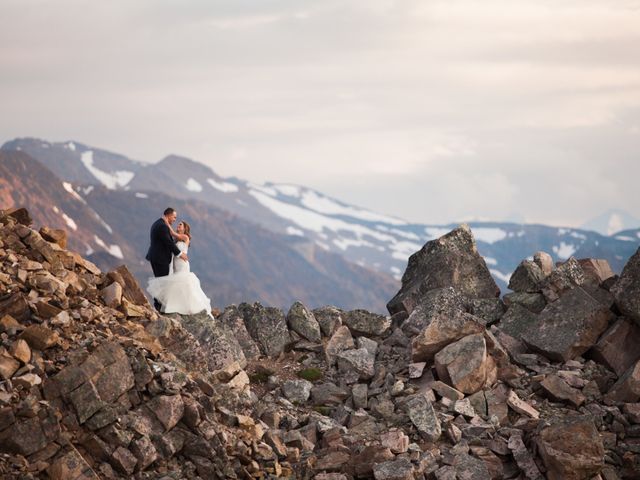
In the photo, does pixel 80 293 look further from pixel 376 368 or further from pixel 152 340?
pixel 376 368

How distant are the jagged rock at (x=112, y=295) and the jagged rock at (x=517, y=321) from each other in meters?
17.1

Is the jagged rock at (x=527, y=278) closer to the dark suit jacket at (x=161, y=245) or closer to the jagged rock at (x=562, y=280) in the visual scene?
the jagged rock at (x=562, y=280)

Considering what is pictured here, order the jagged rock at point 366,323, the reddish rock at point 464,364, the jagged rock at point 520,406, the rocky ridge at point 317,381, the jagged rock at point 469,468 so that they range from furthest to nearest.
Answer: the jagged rock at point 366,323, the reddish rock at point 464,364, the jagged rock at point 520,406, the jagged rock at point 469,468, the rocky ridge at point 317,381

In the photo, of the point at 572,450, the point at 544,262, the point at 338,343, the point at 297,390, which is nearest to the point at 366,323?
the point at 338,343

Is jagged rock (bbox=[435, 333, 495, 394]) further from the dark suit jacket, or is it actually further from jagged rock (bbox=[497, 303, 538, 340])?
the dark suit jacket

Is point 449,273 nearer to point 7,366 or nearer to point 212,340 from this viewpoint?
point 212,340

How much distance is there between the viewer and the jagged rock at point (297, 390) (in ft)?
98.3

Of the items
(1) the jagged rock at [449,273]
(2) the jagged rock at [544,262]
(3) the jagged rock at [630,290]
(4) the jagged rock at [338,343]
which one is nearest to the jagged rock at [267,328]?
(4) the jagged rock at [338,343]

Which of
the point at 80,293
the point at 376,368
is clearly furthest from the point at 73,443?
the point at 376,368

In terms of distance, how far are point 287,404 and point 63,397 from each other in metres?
9.38

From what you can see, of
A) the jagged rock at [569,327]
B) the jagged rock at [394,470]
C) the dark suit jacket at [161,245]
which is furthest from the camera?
the jagged rock at [569,327]

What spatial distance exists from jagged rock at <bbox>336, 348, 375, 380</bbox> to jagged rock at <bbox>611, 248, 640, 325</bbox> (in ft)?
35.1

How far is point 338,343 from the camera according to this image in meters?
33.6

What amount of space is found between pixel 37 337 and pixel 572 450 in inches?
696
